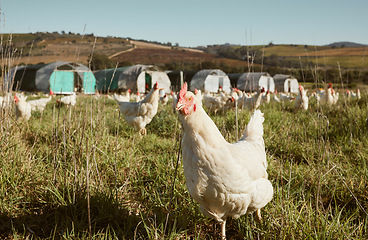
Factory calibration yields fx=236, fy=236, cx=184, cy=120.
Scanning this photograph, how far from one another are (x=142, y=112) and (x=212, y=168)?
3.82 metres

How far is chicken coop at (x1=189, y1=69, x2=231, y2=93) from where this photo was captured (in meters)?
22.8

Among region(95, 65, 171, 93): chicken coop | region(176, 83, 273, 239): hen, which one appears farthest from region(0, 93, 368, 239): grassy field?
region(95, 65, 171, 93): chicken coop

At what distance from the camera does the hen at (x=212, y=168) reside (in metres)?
1.69

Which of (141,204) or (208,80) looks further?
(208,80)

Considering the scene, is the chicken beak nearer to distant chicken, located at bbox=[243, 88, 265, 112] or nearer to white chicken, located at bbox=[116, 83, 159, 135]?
white chicken, located at bbox=[116, 83, 159, 135]

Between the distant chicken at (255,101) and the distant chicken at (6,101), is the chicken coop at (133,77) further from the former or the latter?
the distant chicken at (6,101)

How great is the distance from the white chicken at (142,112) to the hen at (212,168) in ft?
11.6

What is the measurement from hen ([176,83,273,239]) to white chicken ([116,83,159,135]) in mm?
3526

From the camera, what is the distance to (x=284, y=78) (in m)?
25.9

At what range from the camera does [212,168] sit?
66.3 inches

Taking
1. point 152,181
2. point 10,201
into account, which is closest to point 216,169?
point 152,181

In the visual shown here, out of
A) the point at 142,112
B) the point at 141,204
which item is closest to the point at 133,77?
the point at 142,112

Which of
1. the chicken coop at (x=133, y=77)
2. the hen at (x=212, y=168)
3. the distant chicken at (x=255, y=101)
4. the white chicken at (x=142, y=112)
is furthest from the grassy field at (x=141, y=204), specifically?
the chicken coop at (x=133, y=77)

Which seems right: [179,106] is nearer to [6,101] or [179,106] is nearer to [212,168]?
[212,168]
